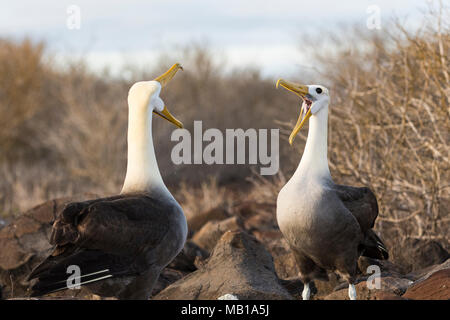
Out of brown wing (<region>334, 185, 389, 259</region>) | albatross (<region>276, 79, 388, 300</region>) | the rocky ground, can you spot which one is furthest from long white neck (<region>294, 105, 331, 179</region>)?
the rocky ground

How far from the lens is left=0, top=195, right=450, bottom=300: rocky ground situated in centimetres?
457

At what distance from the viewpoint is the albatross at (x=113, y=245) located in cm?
396

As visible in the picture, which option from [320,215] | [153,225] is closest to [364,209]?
[320,215]

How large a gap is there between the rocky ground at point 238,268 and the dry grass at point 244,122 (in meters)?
0.71

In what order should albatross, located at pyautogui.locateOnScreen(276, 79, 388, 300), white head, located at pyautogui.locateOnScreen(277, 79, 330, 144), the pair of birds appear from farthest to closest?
white head, located at pyautogui.locateOnScreen(277, 79, 330, 144), albatross, located at pyautogui.locateOnScreen(276, 79, 388, 300), the pair of birds

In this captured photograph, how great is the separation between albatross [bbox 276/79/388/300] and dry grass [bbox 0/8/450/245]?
6.72 feet

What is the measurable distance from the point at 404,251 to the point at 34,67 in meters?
12.4

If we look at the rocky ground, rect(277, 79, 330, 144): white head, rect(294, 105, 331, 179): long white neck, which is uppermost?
rect(277, 79, 330, 144): white head

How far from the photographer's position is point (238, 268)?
4.82m

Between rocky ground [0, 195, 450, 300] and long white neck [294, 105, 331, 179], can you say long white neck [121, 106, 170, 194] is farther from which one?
long white neck [294, 105, 331, 179]

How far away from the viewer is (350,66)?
9.57 meters

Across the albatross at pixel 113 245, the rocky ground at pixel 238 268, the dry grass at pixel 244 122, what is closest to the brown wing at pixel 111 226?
the albatross at pixel 113 245

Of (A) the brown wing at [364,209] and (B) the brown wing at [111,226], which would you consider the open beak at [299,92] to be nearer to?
(A) the brown wing at [364,209]
